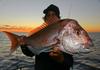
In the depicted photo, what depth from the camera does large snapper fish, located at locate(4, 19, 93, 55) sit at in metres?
3.30

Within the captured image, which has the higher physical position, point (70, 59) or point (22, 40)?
point (22, 40)

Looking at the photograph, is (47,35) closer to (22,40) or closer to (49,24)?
(49,24)

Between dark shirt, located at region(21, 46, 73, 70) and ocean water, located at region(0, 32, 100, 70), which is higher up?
dark shirt, located at region(21, 46, 73, 70)

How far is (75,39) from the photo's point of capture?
3328mm

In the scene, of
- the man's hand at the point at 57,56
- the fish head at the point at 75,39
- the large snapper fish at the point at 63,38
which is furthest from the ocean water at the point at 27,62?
the fish head at the point at 75,39

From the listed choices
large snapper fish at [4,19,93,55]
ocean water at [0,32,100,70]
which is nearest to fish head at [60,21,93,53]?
large snapper fish at [4,19,93,55]

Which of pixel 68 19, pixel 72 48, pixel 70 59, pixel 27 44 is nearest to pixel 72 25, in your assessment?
pixel 68 19

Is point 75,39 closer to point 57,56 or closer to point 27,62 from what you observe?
point 57,56

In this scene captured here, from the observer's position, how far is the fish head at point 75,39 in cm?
329

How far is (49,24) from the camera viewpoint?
11.9 feet

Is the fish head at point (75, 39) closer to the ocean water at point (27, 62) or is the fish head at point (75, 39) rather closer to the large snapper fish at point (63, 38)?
the large snapper fish at point (63, 38)

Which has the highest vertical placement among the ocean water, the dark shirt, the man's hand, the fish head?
the fish head

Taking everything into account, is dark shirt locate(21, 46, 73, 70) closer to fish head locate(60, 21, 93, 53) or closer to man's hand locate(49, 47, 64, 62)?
man's hand locate(49, 47, 64, 62)

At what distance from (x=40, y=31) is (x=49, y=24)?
0.19 meters
